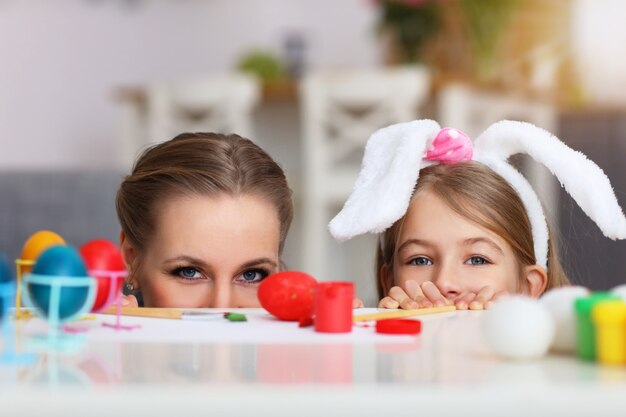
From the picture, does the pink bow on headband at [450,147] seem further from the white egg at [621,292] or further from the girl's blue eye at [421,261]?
the white egg at [621,292]

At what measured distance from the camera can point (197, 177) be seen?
55.4 inches

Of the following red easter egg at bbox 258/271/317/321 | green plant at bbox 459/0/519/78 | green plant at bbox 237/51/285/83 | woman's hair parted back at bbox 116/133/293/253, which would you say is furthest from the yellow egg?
green plant at bbox 459/0/519/78

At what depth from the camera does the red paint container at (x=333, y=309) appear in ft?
2.56

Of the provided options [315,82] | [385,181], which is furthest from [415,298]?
[315,82]

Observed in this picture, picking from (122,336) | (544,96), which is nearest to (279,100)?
(544,96)

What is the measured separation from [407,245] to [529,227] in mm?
184

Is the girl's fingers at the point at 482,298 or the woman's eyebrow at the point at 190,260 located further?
the woman's eyebrow at the point at 190,260

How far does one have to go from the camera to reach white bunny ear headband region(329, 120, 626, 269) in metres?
1.12

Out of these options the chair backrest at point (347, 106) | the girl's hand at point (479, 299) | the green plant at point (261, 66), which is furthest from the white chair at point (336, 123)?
the girl's hand at point (479, 299)

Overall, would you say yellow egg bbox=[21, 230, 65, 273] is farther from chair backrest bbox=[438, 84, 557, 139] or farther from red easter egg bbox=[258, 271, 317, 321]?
chair backrest bbox=[438, 84, 557, 139]

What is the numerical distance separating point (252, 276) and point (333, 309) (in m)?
0.60

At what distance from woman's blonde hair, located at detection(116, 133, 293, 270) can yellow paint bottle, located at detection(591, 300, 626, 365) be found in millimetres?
803

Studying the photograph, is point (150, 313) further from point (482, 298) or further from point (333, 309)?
point (482, 298)

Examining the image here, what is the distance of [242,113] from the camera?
3.89 m
